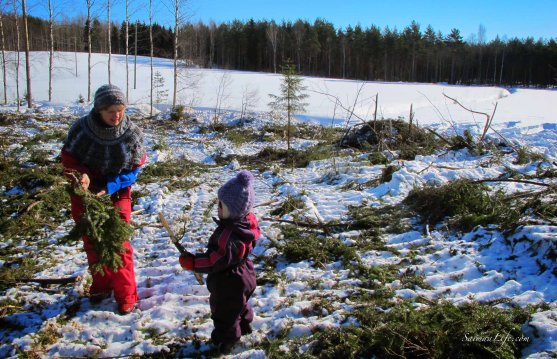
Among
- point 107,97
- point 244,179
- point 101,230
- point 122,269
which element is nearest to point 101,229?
point 101,230

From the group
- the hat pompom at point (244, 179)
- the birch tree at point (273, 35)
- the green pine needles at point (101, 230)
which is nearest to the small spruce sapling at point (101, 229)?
the green pine needles at point (101, 230)

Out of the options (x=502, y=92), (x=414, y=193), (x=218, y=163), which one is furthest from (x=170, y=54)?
(x=414, y=193)

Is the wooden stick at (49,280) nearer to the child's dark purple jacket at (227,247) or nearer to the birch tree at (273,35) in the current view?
the child's dark purple jacket at (227,247)

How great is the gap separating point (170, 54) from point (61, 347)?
73674 mm

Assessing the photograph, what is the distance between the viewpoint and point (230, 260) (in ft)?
8.16

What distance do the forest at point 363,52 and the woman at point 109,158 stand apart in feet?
200

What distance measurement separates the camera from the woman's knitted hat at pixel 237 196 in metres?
2.51

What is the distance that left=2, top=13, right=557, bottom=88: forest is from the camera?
6197 cm

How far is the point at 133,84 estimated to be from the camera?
38062mm

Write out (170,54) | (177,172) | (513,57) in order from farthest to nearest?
1. (170,54)
2. (513,57)
3. (177,172)

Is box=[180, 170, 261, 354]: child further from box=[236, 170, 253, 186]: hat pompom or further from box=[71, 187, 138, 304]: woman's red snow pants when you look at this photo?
box=[71, 187, 138, 304]: woman's red snow pants

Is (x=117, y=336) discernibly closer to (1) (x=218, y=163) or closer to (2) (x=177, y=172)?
(2) (x=177, y=172)

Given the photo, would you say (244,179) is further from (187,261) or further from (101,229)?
(101,229)

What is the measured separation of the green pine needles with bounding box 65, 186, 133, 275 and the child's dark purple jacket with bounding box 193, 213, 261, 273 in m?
0.77
